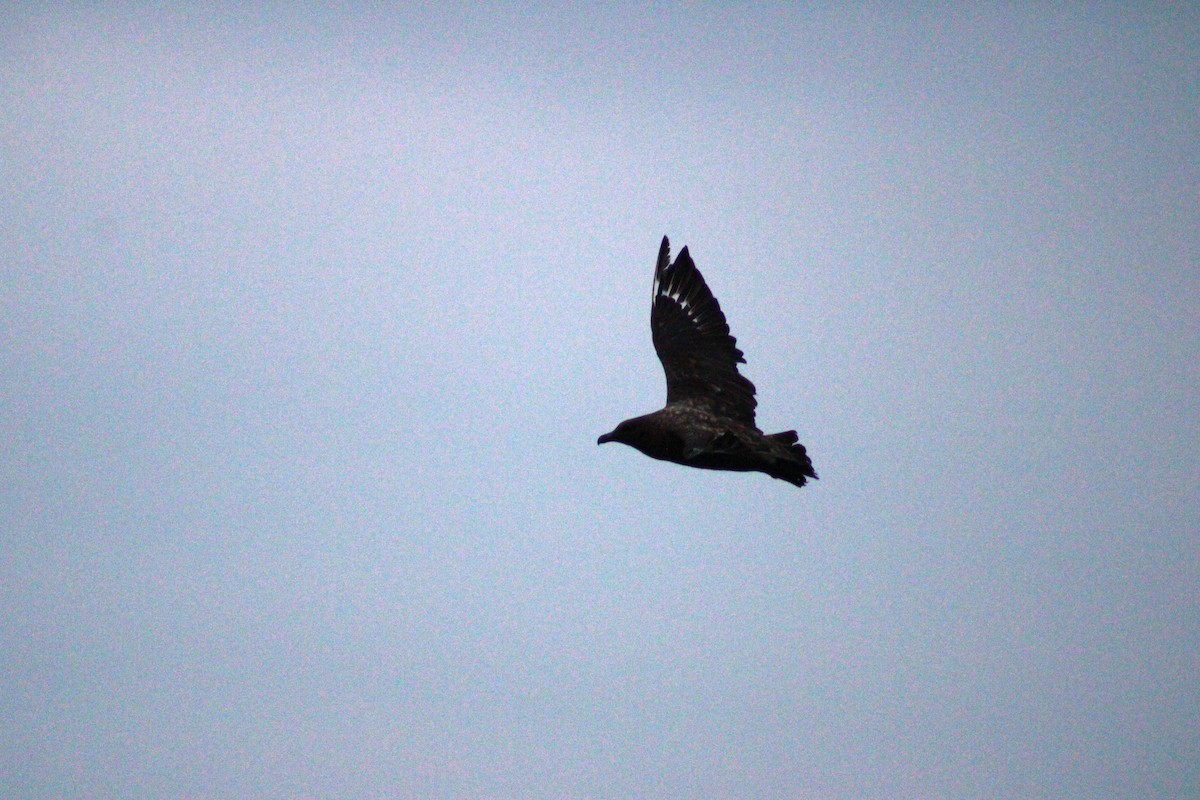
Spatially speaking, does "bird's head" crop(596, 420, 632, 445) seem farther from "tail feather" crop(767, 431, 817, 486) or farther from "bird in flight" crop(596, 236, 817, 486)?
"tail feather" crop(767, 431, 817, 486)

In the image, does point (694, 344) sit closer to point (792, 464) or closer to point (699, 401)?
point (699, 401)

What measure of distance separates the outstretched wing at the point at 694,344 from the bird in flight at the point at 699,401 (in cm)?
2

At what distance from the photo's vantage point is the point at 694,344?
15.6 metres

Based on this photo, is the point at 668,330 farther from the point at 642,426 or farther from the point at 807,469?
the point at 807,469

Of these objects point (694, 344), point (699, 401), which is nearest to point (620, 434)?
point (699, 401)

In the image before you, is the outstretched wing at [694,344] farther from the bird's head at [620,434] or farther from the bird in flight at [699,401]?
the bird's head at [620,434]

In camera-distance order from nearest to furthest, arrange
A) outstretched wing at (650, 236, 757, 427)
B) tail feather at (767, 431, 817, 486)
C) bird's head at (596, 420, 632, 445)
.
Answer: tail feather at (767, 431, 817, 486) < bird's head at (596, 420, 632, 445) < outstretched wing at (650, 236, 757, 427)

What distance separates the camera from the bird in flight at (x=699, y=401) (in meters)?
12.3

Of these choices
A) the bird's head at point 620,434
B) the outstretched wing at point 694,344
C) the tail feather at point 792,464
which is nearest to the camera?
the tail feather at point 792,464

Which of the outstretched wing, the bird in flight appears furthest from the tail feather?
the outstretched wing

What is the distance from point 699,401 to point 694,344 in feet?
4.88

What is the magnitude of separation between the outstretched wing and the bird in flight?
0.02m

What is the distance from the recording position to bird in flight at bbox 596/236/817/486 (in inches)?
485

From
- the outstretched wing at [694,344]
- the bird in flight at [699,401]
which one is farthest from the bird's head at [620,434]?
the outstretched wing at [694,344]
